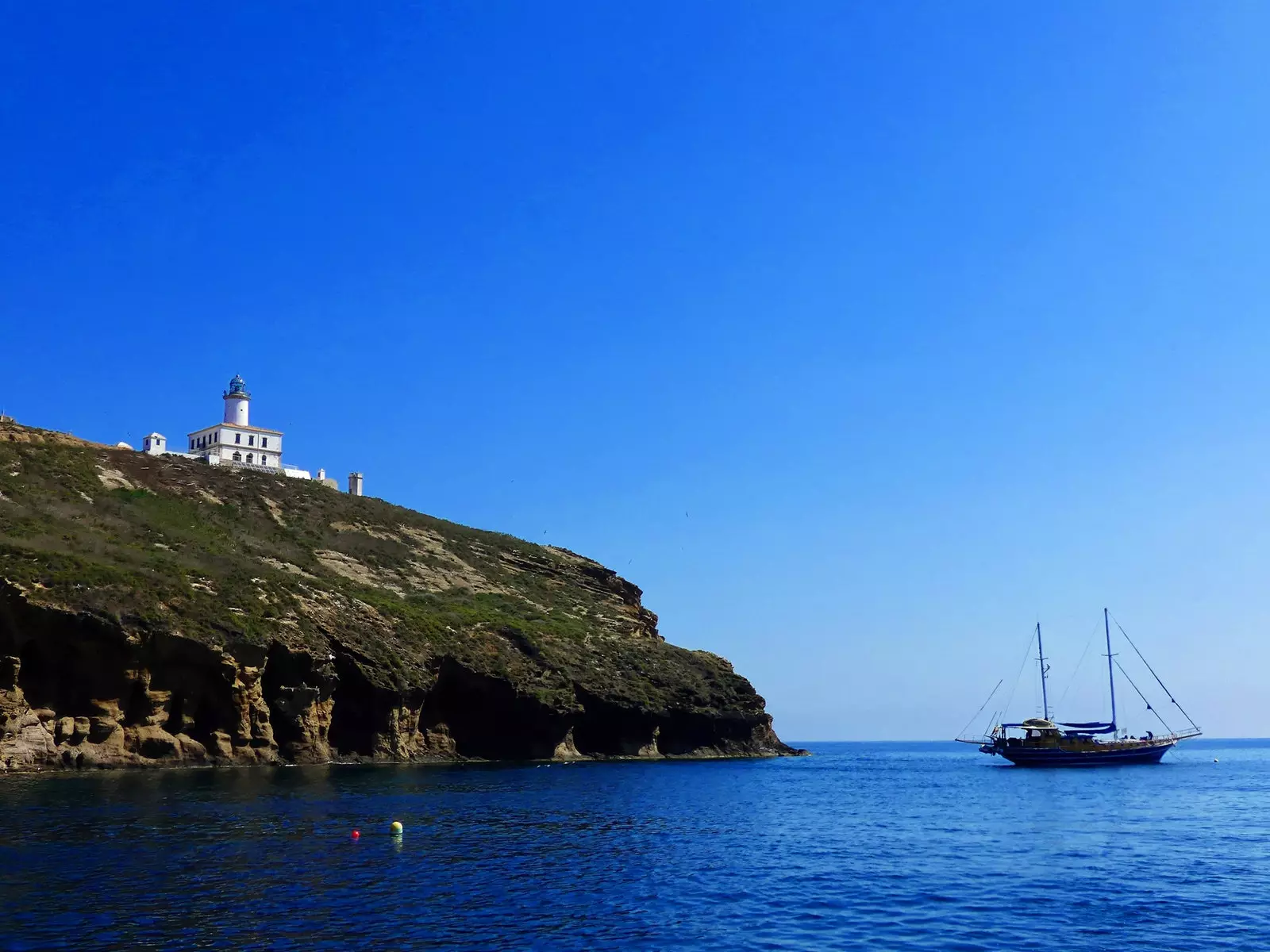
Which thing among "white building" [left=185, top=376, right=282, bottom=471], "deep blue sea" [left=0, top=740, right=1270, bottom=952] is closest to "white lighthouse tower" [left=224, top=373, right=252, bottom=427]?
"white building" [left=185, top=376, right=282, bottom=471]

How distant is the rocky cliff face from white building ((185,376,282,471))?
14614 mm

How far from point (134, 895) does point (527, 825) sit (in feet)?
65.9

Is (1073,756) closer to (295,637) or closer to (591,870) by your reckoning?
(295,637)

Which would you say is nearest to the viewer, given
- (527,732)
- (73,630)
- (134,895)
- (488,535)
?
(134,895)

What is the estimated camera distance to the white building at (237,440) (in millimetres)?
139500

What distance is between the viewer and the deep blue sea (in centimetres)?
2316

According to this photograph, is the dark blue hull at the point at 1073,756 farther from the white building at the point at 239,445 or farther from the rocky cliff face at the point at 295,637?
the white building at the point at 239,445

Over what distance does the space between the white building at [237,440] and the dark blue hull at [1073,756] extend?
103 meters

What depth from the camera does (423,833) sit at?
38438 millimetres

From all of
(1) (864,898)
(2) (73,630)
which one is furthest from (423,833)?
Answer: (2) (73,630)

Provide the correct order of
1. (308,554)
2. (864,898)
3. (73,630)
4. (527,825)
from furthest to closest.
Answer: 1. (308,554)
2. (73,630)
3. (527,825)
4. (864,898)

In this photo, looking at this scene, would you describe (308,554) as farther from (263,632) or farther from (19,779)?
(19,779)

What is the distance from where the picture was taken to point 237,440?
142 metres

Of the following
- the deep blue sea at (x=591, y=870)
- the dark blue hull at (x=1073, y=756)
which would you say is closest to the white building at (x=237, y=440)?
the deep blue sea at (x=591, y=870)
